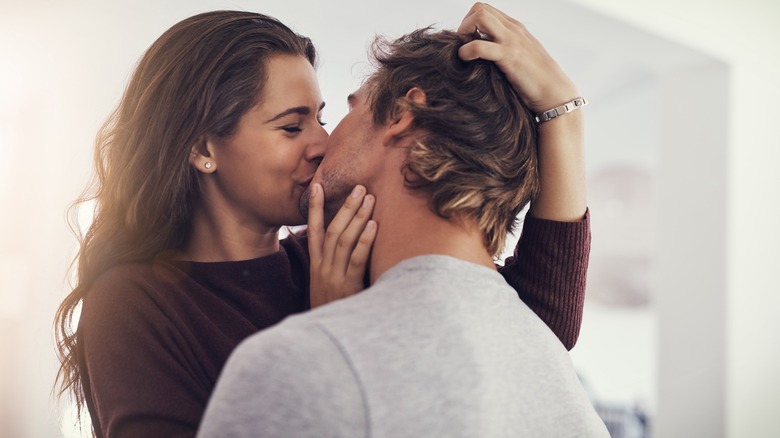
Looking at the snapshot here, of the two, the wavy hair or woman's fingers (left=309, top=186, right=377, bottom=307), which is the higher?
the wavy hair

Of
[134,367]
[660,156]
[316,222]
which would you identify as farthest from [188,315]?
[660,156]

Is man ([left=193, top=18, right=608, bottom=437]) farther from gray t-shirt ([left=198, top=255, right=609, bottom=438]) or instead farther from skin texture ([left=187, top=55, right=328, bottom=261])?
skin texture ([left=187, top=55, right=328, bottom=261])

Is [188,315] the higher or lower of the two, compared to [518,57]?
lower

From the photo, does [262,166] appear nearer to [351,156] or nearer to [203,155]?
[203,155]

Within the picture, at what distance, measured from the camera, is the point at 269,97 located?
4.48 feet

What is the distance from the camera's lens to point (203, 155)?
1.38 metres

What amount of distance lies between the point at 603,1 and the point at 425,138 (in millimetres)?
1949

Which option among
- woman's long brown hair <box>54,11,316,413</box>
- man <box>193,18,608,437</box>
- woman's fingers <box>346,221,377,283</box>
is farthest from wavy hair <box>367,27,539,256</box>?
woman's long brown hair <box>54,11,316,413</box>

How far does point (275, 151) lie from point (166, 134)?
197mm

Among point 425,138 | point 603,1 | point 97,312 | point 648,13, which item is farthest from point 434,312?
point 648,13

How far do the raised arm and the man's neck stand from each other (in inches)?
9.5

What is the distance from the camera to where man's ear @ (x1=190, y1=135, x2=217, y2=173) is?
138cm

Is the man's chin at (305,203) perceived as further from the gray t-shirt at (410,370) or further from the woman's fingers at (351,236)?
the gray t-shirt at (410,370)

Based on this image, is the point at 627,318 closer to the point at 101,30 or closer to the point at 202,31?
the point at 101,30
